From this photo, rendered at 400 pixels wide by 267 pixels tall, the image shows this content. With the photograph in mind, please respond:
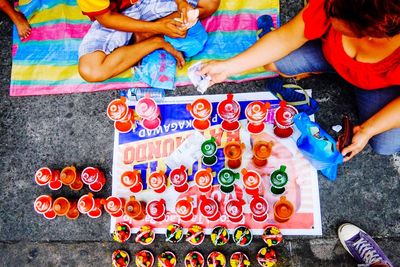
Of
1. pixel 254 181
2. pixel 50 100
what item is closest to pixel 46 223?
pixel 50 100

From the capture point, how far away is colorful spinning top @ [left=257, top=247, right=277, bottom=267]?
6.73ft

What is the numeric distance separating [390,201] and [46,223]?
1984 mm

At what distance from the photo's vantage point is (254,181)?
1.92 metres

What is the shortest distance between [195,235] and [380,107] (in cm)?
117

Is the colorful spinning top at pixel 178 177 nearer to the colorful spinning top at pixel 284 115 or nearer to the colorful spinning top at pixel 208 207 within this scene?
the colorful spinning top at pixel 208 207

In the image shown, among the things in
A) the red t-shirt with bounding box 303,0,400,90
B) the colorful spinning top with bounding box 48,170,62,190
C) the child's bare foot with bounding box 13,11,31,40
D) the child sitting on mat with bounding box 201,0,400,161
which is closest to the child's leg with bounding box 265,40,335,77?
the child sitting on mat with bounding box 201,0,400,161

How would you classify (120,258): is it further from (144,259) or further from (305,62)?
(305,62)

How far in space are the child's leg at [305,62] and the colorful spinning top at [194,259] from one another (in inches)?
44.0

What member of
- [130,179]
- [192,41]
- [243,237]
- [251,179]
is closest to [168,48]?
[192,41]

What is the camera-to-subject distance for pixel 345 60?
1725 millimetres

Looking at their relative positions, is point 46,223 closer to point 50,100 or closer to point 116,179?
point 116,179

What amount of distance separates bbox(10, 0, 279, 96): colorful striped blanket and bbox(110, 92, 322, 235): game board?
24cm

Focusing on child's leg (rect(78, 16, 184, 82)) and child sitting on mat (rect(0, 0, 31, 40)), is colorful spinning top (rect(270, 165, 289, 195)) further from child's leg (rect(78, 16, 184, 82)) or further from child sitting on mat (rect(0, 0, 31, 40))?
child sitting on mat (rect(0, 0, 31, 40))

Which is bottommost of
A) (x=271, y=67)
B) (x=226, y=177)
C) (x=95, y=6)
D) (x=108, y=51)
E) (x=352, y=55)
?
(x=226, y=177)
